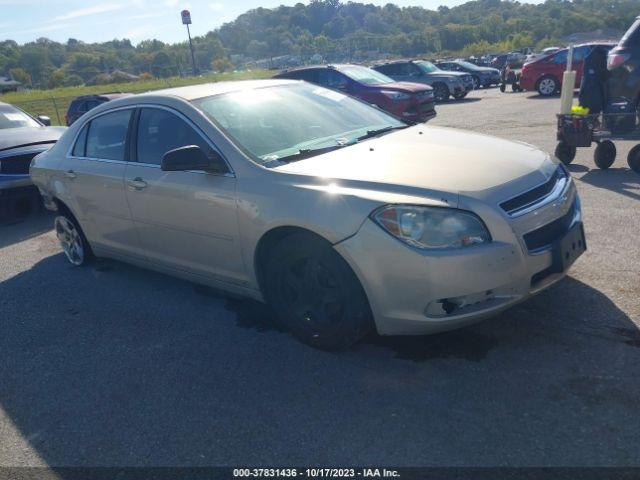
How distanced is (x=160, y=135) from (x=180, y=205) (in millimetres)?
654

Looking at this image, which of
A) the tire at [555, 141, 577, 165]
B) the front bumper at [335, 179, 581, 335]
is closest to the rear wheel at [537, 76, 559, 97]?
the tire at [555, 141, 577, 165]

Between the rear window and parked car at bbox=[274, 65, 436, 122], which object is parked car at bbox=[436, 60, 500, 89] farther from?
the rear window

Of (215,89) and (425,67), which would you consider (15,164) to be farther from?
(425,67)

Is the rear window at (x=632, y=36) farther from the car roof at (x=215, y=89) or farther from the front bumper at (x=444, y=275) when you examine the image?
the front bumper at (x=444, y=275)

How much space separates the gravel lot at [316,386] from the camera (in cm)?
261

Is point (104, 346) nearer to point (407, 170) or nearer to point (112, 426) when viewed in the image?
point (112, 426)

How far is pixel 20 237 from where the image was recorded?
23.2 ft

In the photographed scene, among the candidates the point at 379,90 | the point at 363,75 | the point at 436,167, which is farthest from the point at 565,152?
the point at 363,75

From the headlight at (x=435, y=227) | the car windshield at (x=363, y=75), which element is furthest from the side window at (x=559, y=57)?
the headlight at (x=435, y=227)

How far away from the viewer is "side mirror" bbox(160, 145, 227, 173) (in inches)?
142

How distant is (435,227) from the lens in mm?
2953

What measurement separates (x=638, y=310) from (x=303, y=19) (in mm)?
140798

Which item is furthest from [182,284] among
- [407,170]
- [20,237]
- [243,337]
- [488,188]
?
[20,237]

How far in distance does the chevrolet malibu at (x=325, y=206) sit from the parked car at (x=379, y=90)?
8.57m
